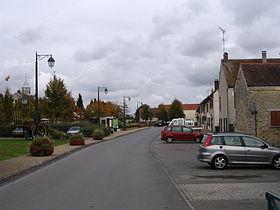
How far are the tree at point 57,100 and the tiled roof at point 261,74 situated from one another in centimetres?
3633

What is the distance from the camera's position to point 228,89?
5359 centimetres

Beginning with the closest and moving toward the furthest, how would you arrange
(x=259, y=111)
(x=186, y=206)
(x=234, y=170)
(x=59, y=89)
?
(x=186, y=206) < (x=234, y=170) < (x=259, y=111) < (x=59, y=89)

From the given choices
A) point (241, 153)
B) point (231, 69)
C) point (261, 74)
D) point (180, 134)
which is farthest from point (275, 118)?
point (241, 153)

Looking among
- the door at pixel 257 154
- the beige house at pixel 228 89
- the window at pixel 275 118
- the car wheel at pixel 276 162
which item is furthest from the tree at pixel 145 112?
the car wheel at pixel 276 162

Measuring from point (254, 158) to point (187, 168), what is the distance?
278 cm

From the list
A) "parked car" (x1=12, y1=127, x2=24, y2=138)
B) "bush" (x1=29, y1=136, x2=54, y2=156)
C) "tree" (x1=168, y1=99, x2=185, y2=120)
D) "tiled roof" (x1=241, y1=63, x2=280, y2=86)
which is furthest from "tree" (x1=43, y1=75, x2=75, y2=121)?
"tree" (x1=168, y1=99, x2=185, y2=120)

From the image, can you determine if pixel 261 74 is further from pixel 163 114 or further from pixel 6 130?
pixel 163 114

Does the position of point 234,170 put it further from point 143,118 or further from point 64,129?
point 143,118

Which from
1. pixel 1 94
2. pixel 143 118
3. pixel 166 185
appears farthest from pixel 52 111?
pixel 143 118

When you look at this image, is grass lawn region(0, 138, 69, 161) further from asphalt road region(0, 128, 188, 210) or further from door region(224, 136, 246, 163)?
door region(224, 136, 246, 163)

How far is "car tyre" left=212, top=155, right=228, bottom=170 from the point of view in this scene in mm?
19184

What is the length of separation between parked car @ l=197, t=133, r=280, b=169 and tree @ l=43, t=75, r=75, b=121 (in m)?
54.1

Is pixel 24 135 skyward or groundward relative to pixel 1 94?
groundward

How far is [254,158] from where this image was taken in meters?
19.2
